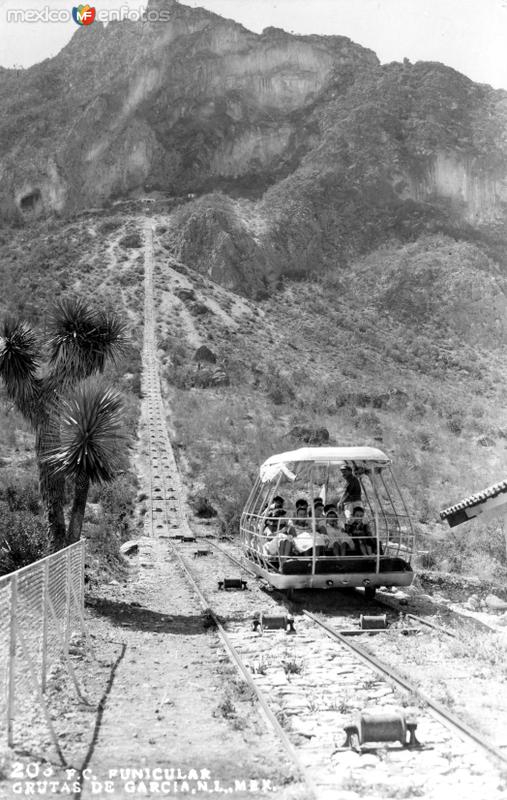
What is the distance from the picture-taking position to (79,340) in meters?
17.8

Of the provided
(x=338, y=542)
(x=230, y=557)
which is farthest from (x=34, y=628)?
(x=230, y=557)

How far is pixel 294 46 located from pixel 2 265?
76112mm

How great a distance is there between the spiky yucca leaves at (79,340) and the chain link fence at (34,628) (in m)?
6.10

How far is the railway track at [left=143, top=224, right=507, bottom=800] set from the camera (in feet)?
19.5

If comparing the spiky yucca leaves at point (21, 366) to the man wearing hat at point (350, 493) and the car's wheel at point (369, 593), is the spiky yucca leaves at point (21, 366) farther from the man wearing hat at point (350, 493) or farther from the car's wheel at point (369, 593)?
the car's wheel at point (369, 593)

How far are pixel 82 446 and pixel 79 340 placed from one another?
295 cm

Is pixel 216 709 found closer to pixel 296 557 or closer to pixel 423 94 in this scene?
pixel 296 557

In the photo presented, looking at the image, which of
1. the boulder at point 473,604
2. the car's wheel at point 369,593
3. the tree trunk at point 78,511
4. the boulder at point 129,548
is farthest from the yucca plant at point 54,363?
the boulder at point 473,604

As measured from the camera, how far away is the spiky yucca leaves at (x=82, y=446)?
52.4 ft

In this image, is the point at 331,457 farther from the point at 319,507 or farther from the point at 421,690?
the point at 421,690

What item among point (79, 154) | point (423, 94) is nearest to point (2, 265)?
point (79, 154)

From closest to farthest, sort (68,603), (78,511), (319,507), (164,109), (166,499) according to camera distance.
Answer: (68,603) < (319,507) < (78,511) < (166,499) < (164,109)

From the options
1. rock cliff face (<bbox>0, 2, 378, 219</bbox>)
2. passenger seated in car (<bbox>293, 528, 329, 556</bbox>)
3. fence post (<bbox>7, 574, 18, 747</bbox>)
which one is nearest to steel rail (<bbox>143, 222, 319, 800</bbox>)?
passenger seated in car (<bbox>293, 528, 329, 556</bbox>)

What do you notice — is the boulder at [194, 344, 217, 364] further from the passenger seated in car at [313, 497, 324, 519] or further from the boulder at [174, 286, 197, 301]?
the passenger seated in car at [313, 497, 324, 519]
